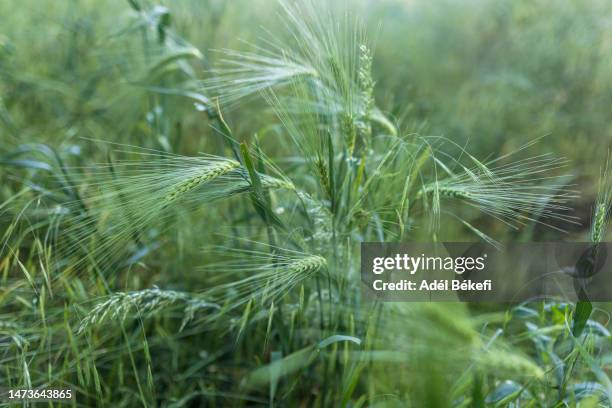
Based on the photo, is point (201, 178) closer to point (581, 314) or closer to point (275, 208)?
point (275, 208)

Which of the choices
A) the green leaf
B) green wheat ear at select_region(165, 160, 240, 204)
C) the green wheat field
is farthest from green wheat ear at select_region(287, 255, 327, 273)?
the green leaf

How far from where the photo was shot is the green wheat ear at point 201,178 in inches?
34.3

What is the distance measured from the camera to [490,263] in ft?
3.32

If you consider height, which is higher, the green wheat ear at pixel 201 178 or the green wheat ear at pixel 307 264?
the green wheat ear at pixel 201 178

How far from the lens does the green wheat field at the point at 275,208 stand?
93 centimetres

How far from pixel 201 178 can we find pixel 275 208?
0.29m

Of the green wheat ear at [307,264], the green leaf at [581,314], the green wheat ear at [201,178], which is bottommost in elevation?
the green leaf at [581,314]

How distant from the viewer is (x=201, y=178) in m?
0.87

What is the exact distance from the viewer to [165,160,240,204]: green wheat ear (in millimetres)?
871

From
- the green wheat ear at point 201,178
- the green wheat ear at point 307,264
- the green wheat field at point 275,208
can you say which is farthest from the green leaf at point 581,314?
the green wheat ear at point 201,178

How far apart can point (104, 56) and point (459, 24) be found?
147cm

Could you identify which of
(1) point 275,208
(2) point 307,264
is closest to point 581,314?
(2) point 307,264

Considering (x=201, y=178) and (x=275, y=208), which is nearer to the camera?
(x=201, y=178)

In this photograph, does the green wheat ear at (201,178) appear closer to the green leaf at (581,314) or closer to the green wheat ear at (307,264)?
the green wheat ear at (307,264)
